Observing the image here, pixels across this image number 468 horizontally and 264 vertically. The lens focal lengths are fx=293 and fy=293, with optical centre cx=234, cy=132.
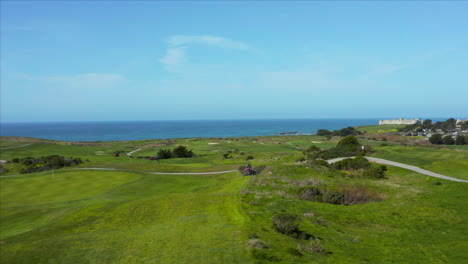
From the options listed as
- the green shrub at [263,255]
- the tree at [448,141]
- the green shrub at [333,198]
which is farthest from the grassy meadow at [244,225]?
the tree at [448,141]

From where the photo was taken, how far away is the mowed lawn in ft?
34.1

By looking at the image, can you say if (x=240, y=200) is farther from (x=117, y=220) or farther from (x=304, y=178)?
(x=304, y=178)

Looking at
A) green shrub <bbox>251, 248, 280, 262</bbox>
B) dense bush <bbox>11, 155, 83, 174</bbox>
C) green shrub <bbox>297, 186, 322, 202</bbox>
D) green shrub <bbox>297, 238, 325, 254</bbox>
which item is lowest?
dense bush <bbox>11, 155, 83, 174</bbox>

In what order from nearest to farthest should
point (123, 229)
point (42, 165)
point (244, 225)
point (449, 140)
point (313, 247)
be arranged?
point (313, 247)
point (244, 225)
point (123, 229)
point (42, 165)
point (449, 140)

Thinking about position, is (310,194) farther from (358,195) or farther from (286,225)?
(286,225)

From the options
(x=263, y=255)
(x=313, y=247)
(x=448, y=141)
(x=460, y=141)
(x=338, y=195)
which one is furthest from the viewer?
(x=448, y=141)

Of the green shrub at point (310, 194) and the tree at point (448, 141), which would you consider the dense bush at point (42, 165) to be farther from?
the tree at point (448, 141)

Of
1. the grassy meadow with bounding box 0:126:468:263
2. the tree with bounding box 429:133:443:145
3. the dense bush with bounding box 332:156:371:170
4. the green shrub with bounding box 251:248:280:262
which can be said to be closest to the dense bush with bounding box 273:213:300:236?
the grassy meadow with bounding box 0:126:468:263

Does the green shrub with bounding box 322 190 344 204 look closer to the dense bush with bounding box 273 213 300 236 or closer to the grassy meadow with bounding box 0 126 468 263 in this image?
the grassy meadow with bounding box 0 126 468 263

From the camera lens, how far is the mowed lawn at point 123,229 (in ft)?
34.1

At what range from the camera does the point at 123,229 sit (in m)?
14.2

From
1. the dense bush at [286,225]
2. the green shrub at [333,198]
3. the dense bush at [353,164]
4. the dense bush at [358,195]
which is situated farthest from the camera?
the dense bush at [353,164]

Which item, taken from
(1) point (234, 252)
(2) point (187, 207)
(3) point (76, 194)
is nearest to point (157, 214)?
(2) point (187, 207)

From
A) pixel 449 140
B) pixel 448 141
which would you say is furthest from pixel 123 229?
pixel 449 140
